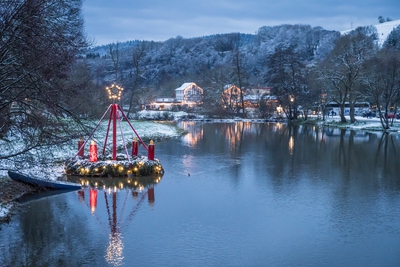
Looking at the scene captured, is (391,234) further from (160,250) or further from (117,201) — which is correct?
(117,201)

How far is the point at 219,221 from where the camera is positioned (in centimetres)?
1089

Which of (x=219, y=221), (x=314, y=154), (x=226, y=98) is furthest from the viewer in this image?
(x=226, y=98)

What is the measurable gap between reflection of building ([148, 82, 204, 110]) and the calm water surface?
6398cm

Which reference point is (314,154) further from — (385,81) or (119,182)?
(385,81)

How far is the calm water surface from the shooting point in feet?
28.2

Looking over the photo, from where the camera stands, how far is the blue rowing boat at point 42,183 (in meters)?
13.3

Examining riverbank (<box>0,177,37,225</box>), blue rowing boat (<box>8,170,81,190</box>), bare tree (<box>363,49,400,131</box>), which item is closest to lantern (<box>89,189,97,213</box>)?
blue rowing boat (<box>8,170,81,190</box>)

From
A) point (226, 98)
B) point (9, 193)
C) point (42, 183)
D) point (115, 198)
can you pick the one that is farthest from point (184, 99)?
point (9, 193)

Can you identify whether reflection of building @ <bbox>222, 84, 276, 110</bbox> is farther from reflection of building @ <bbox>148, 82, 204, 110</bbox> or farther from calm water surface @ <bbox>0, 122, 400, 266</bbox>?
calm water surface @ <bbox>0, 122, 400, 266</bbox>

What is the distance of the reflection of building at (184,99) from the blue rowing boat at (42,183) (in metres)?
65.6

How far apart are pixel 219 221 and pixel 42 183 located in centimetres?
606

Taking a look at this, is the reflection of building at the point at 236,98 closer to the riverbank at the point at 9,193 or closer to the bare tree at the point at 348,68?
the bare tree at the point at 348,68

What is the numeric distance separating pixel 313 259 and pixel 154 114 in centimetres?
5556

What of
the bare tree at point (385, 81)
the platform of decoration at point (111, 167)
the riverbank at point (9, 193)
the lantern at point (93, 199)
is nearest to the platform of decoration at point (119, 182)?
the platform of decoration at point (111, 167)
